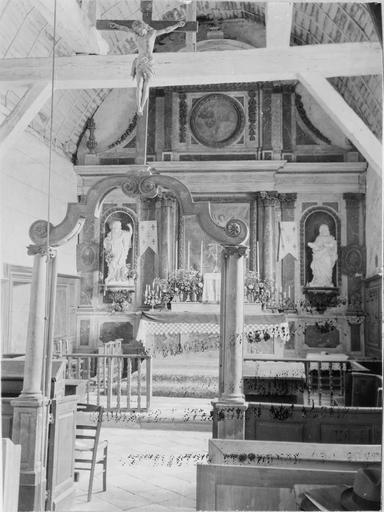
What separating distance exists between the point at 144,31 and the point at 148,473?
159 inches

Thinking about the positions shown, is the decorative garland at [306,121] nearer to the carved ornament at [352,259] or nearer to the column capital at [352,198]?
the column capital at [352,198]

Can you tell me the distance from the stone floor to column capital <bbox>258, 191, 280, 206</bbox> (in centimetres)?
587

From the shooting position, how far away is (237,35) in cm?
1099

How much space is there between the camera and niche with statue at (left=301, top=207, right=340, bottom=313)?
11594 millimetres

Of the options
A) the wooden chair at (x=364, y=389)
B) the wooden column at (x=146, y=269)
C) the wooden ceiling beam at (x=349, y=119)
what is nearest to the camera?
the wooden ceiling beam at (x=349, y=119)

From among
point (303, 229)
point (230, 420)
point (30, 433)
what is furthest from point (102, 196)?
point (303, 229)

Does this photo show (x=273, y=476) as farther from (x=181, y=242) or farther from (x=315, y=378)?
(x=181, y=242)

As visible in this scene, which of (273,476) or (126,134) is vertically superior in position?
(126,134)

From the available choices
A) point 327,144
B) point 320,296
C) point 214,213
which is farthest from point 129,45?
point 320,296

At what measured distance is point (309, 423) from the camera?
516 centimetres

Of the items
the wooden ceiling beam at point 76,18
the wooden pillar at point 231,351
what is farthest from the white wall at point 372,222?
the wooden ceiling beam at point 76,18

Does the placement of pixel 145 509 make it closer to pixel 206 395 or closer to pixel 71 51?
pixel 206 395

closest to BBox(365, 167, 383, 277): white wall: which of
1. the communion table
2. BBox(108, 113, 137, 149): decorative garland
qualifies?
the communion table

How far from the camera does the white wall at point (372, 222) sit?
1041 cm
